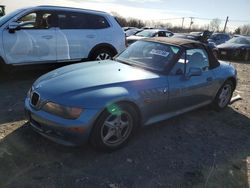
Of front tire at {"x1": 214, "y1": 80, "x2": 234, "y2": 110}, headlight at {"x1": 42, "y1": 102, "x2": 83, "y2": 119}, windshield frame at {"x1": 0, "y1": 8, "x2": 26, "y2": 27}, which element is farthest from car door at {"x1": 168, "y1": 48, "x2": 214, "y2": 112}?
windshield frame at {"x1": 0, "y1": 8, "x2": 26, "y2": 27}

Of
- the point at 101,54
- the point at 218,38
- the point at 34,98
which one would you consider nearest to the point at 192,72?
the point at 34,98

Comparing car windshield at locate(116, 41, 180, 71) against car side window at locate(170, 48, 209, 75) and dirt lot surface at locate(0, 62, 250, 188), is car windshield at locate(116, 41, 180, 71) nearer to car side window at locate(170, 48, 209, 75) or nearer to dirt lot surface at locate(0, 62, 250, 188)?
car side window at locate(170, 48, 209, 75)

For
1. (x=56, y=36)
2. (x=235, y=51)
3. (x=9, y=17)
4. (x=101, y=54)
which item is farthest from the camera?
(x=235, y=51)

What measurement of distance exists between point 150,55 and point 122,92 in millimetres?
Answer: 1299

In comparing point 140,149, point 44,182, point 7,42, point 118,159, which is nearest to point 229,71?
point 140,149

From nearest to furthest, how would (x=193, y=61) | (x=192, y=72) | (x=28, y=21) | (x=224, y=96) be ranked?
(x=192, y=72) → (x=193, y=61) → (x=224, y=96) → (x=28, y=21)

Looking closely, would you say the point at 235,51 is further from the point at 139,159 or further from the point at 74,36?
the point at 139,159

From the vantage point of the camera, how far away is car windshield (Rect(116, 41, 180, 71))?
4.51 metres

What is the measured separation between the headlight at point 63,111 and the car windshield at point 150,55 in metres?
1.60

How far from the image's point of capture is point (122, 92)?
3654 millimetres

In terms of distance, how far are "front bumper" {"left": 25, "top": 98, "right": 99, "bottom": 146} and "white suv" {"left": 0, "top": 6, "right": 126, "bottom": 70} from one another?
3482mm

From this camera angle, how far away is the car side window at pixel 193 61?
4.51 metres

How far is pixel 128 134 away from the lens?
396 cm

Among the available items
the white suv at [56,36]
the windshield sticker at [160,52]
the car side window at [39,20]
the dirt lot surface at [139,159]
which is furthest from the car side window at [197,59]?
the car side window at [39,20]
